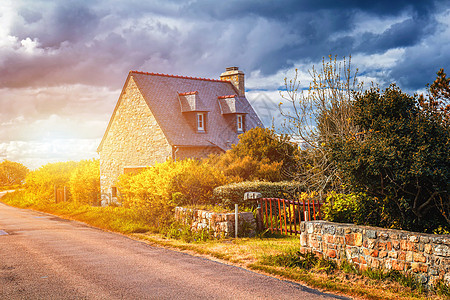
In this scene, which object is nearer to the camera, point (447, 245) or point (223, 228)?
point (447, 245)

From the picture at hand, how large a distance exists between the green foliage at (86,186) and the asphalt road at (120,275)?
17.6 meters

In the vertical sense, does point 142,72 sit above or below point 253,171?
above

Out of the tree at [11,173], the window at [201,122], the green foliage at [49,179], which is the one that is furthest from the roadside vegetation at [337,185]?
the tree at [11,173]

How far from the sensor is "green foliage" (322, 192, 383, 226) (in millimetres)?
10438

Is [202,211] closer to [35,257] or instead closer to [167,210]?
[167,210]

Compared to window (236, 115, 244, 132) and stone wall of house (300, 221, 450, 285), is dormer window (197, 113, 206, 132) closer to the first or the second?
window (236, 115, 244, 132)

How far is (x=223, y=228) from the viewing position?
49.6 feet

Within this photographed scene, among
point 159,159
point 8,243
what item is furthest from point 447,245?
point 159,159

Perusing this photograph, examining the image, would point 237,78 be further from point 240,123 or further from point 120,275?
point 120,275

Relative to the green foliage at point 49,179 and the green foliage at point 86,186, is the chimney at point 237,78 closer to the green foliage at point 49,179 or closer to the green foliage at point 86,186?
the green foliage at point 86,186

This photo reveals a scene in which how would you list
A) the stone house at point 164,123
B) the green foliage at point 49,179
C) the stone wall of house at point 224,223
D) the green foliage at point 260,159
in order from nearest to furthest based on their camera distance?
the stone wall of house at point 224,223 < the green foliage at point 260,159 < the stone house at point 164,123 < the green foliage at point 49,179

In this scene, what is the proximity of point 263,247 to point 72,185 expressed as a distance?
23.3 meters

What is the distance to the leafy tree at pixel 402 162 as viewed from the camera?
904cm

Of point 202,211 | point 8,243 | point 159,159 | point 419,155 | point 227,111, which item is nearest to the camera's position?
point 419,155
